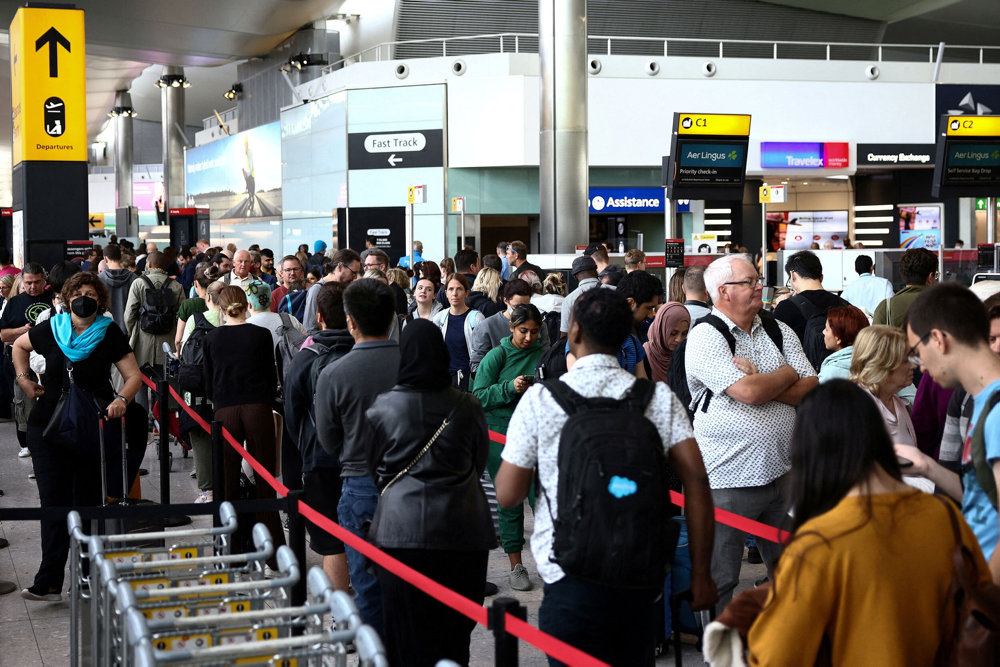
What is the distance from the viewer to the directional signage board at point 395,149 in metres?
25.6

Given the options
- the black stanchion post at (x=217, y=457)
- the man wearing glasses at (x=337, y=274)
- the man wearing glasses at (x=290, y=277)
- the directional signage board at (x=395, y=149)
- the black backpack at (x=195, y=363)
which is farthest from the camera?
the directional signage board at (x=395, y=149)

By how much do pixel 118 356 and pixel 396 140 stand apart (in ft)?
66.0

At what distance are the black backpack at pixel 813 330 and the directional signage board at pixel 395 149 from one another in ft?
60.9

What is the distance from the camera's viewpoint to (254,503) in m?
4.32

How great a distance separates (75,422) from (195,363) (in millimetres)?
1185

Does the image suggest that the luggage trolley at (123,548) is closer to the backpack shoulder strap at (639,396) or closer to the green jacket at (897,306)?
the backpack shoulder strap at (639,396)

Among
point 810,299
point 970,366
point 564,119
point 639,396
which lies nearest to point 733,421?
point 639,396

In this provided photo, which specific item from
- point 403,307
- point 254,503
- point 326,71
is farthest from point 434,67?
point 254,503

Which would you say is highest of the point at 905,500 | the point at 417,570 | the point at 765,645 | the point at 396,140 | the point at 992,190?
the point at 396,140

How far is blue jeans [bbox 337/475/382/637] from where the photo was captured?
452cm

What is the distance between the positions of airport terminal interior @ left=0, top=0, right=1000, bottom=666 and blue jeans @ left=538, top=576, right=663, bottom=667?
0.01 metres

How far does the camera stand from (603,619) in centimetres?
310

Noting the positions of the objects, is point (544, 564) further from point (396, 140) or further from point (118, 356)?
point (396, 140)

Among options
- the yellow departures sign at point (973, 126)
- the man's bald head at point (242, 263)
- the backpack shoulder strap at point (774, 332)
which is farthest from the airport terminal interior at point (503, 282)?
the man's bald head at point (242, 263)
